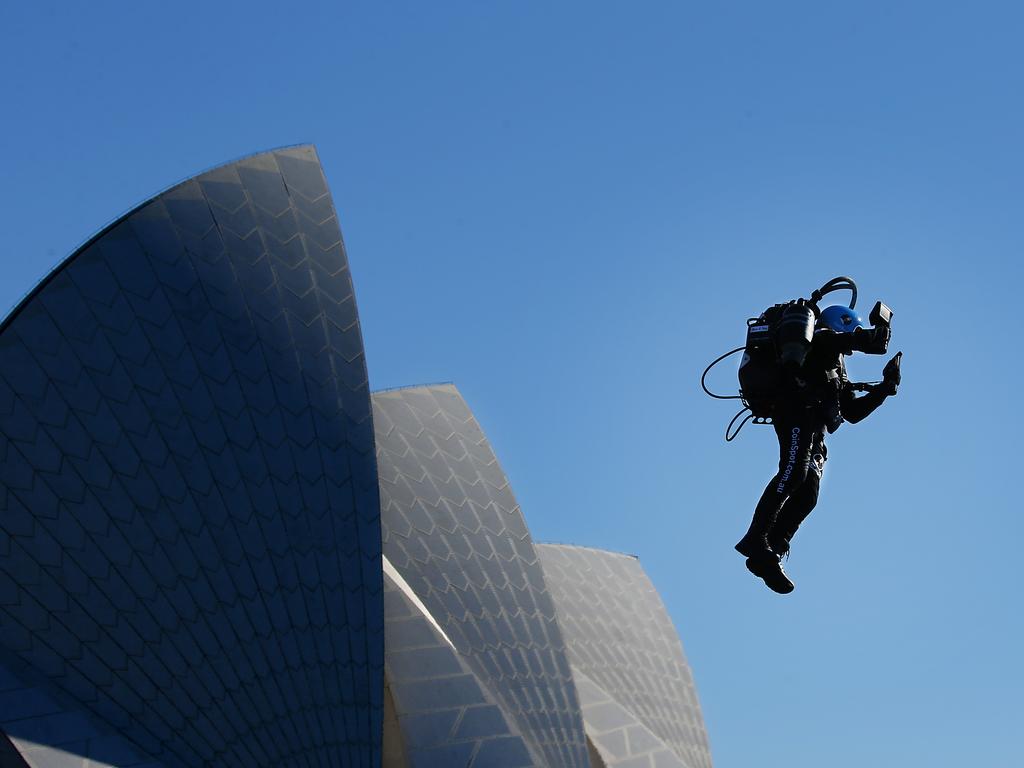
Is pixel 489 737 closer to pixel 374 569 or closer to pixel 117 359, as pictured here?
pixel 374 569

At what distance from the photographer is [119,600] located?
81.2 feet

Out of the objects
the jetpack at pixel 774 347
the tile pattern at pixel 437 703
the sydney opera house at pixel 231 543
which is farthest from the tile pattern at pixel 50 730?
the jetpack at pixel 774 347

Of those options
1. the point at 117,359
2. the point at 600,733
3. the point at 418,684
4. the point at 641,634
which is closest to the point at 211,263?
the point at 117,359

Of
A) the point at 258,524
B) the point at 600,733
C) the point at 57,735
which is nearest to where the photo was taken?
the point at 57,735

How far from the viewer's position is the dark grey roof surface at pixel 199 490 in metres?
24.4

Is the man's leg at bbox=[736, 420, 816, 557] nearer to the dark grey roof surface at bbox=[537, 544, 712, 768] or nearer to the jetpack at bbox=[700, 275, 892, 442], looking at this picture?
the jetpack at bbox=[700, 275, 892, 442]

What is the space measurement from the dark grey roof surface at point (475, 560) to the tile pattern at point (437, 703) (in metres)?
0.89

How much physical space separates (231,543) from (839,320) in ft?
55.5

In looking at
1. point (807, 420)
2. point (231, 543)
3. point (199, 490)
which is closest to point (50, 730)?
point (231, 543)

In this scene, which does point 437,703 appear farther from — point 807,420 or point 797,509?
point 807,420

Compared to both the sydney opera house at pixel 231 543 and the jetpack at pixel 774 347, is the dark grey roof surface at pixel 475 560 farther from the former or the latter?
the jetpack at pixel 774 347

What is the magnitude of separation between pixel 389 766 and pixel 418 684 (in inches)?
64.8

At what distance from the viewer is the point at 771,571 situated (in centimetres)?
1079

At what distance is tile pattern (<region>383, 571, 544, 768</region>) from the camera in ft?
89.5
